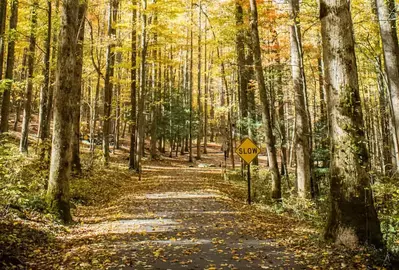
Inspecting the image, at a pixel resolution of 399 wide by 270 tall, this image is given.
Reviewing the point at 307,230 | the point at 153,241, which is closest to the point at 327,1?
the point at 307,230

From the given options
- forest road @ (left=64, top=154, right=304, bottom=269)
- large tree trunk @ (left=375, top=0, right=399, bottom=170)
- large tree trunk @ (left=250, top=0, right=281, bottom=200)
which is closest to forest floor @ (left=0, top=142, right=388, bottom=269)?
→ forest road @ (left=64, top=154, right=304, bottom=269)

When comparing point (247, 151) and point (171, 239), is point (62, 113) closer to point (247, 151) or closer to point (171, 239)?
point (171, 239)

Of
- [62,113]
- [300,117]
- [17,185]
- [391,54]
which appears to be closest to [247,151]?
[300,117]

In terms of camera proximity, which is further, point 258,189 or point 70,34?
point 258,189

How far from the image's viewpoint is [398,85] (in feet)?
28.7

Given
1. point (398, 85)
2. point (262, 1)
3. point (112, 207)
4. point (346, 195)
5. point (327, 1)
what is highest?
point (262, 1)

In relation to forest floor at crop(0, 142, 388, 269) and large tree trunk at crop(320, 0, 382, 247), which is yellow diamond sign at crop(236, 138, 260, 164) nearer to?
forest floor at crop(0, 142, 388, 269)

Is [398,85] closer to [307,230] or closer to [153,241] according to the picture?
[307,230]

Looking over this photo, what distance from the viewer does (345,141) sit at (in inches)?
222

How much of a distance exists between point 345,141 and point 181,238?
151 inches

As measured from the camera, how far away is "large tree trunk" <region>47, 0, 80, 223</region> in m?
8.37

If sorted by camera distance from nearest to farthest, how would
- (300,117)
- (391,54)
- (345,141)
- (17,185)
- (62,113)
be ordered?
(345,141)
(17,185)
(62,113)
(391,54)
(300,117)

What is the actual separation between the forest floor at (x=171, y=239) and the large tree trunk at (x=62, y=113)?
79cm

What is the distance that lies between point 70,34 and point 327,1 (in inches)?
243
